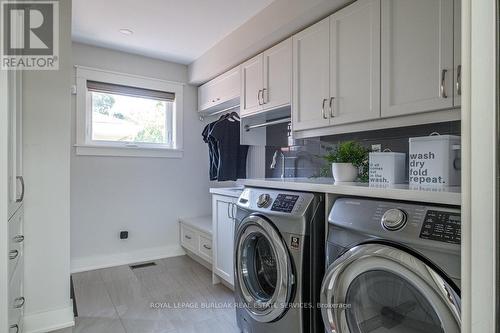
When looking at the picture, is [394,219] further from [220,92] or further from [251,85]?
[220,92]

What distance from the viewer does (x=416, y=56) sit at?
1.53 meters

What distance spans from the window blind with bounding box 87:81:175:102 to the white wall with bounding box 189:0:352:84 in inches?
21.9

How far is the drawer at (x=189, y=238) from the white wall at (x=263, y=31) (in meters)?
1.82

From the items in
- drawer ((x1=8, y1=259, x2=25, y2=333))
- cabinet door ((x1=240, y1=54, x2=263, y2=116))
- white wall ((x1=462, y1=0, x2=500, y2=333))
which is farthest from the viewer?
A: cabinet door ((x1=240, y1=54, x2=263, y2=116))

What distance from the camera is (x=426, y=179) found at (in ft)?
4.30

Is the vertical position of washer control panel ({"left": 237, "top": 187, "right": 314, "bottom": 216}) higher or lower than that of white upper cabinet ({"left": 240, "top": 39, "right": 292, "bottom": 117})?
lower

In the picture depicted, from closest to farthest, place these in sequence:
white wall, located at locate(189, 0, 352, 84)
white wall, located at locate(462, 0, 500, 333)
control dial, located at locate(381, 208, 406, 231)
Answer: white wall, located at locate(462, 0, 500, 333), control dial, located at locate(381, 208, 406, 231), white wall, located at locate(189, 0, 352, 84)

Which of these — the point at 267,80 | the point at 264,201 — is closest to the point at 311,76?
the point at 267,80

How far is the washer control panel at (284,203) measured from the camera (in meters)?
1.52

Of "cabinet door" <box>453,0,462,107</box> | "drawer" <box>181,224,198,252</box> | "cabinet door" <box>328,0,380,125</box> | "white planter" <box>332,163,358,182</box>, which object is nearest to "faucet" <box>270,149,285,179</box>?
"cabinet door" <box>328,0,380,125</box>

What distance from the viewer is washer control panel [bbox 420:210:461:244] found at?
91 centimetres

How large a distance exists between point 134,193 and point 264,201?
2247 millimetres

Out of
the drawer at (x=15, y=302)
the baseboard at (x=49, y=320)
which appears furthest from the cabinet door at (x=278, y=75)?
the baseboard at (x=49, y=320)

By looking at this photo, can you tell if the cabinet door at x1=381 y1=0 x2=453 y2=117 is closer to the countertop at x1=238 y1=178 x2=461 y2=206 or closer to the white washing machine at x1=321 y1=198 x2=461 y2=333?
the countertop at x1=238 y1=178 x2=461 y2=206
